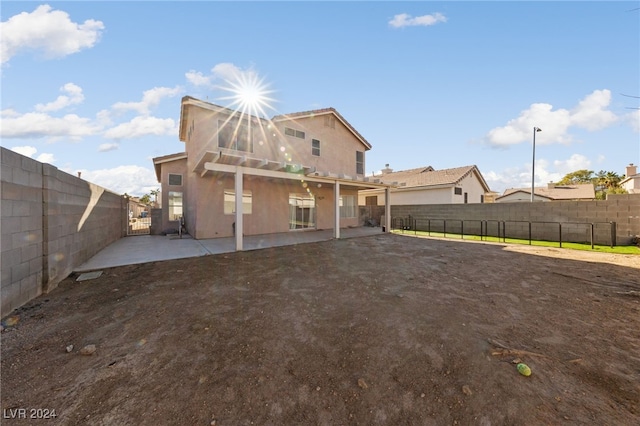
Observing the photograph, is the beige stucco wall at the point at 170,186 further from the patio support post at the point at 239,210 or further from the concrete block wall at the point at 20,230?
the concrete block wall at the point at 20,230

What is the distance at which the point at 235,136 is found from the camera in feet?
39.1

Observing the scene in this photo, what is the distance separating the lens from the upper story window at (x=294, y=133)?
13.9 metres

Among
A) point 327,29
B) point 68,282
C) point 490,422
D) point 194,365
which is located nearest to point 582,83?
point 327,29

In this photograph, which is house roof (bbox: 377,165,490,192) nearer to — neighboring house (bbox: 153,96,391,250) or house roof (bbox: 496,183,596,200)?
neighboring house (bbox: 153,96,391,250)

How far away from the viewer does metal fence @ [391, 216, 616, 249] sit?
10.0 metres

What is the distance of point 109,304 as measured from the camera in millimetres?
4188

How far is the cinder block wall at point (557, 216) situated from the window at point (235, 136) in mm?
11949

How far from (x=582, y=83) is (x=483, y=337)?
40.4 ft

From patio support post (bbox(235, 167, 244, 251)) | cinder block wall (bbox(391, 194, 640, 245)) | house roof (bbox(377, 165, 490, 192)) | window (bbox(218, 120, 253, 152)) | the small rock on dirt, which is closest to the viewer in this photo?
the small rock on dirt

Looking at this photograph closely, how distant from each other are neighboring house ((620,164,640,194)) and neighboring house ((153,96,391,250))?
30.6 meters

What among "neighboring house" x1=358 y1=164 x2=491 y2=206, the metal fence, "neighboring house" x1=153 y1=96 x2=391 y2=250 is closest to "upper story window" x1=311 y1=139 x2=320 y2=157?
"neighboring house" x1=153 y1=96 x2=391 y2=250

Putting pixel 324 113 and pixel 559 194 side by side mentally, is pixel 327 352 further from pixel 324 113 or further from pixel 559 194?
pixel 559 194

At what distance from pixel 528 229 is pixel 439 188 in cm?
763

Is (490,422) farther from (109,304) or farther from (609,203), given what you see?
(609,203)
